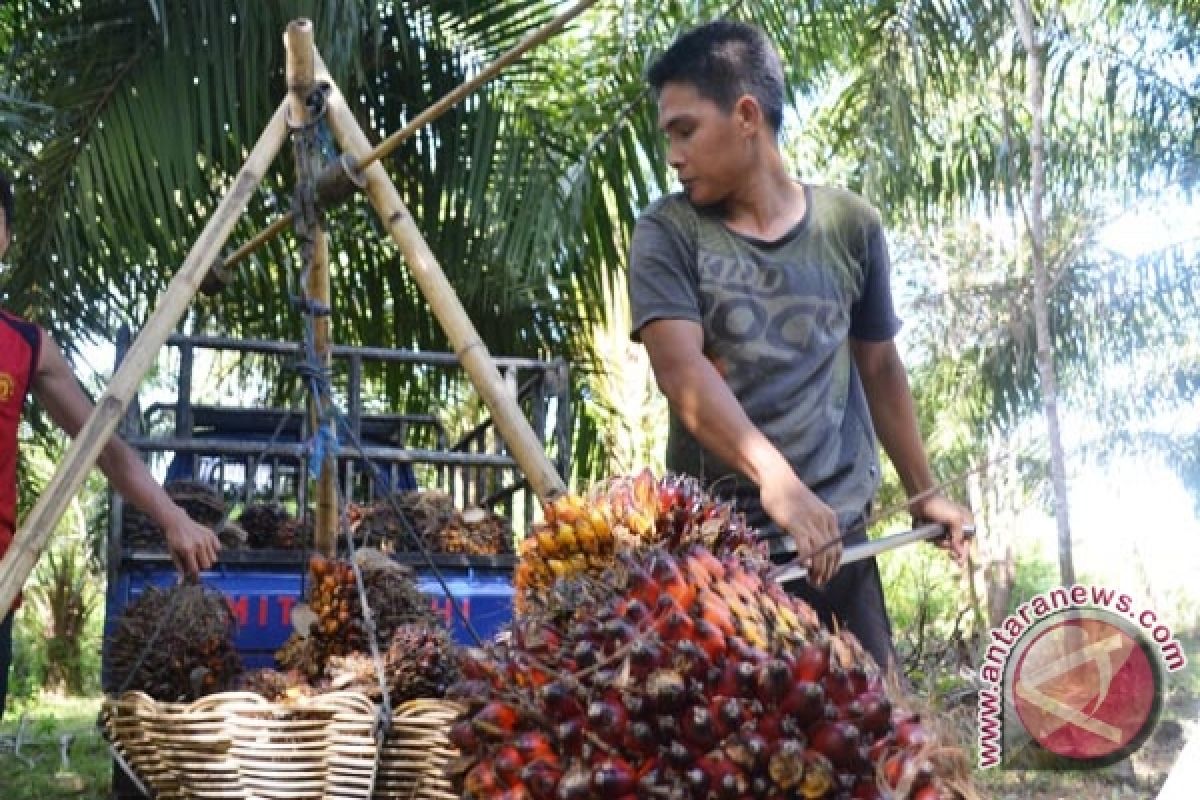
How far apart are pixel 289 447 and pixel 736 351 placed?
1839mm

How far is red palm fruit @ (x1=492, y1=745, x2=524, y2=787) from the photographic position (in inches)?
37.2

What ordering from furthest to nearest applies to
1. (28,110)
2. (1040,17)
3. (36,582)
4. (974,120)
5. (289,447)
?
(36,582)
(974,120)
(1040,17)
(28,110)
(289,447)

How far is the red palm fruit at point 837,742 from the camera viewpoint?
870mm

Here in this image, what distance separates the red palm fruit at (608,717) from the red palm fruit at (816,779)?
118 mm

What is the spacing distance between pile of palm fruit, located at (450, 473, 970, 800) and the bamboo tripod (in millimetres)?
876

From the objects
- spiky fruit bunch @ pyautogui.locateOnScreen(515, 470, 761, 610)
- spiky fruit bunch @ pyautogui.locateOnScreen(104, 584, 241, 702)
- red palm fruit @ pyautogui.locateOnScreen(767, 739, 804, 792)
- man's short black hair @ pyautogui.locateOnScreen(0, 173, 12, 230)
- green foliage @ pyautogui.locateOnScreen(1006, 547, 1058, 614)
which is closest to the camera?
red palm fruit @ pyautogui.locateOnScreen(767, 739, 804, 792)

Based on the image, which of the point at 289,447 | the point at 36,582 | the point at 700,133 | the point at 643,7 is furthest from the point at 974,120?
the point at 36,582

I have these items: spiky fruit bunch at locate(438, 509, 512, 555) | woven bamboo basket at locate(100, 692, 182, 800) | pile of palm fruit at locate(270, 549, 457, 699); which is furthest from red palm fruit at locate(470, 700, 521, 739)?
spiky fruit bunch at locate(438, 509, 512, 555)

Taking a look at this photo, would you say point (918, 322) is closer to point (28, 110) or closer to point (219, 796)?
point (28, 110)

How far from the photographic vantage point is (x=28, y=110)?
694cm

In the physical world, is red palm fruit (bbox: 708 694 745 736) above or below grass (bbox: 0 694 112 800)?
above

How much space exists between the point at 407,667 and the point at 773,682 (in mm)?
1903

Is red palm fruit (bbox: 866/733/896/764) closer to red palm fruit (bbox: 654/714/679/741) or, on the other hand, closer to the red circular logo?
red palm fruit (bbox: 654/714/679/741)

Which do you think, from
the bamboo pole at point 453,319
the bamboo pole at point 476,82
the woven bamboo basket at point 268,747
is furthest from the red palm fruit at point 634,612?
the woven bamboo basket at point 268,747
